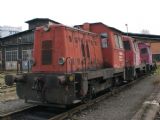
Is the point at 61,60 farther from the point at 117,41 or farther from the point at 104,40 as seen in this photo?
the point at 117,41

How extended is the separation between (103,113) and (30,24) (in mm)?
46012

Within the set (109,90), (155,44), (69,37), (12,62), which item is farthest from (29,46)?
(69,37)

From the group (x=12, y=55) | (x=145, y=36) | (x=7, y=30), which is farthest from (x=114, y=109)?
(x=7, y=30)

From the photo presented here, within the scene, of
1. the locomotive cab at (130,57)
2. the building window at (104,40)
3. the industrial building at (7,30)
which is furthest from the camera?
the industrial building at (7,30)

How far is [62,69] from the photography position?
9.75 m

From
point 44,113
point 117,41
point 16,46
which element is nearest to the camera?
point 44,113

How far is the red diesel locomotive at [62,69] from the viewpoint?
8.98m

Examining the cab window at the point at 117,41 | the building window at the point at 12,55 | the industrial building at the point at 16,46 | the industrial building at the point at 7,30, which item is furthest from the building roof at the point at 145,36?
the industrial building at the point at 7,30

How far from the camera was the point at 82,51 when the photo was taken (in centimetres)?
1102

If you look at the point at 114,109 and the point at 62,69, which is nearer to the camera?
the point at 62,69

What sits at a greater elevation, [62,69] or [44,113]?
[62,69]

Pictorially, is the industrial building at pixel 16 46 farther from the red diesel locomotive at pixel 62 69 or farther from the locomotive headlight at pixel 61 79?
the locomotive headlight at pixel 61 79

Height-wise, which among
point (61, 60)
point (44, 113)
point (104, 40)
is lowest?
point (44, 113)

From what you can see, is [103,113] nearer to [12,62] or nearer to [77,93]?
[77,93]
